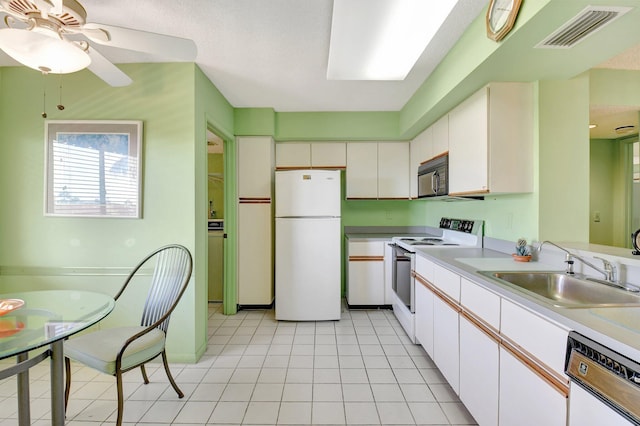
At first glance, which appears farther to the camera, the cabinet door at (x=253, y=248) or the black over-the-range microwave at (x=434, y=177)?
the cabinet door at (x=253, y=248)

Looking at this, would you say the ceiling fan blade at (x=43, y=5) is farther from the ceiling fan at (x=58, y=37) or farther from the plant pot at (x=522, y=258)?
the plant pot at (x=522, y=258)

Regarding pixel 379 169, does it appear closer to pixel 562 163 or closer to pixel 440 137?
pixel 440 137

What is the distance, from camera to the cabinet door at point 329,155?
365 cm

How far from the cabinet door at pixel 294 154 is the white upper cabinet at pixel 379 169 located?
54 centimetres

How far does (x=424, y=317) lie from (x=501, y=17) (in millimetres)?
2053

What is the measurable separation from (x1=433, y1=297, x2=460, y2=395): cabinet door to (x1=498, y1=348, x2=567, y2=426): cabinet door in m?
0.45

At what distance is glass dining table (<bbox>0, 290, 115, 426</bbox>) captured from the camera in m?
1.14

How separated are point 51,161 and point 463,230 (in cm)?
363

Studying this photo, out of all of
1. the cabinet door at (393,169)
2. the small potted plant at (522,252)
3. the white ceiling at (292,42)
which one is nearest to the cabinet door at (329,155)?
the cabinet door at (393,169)

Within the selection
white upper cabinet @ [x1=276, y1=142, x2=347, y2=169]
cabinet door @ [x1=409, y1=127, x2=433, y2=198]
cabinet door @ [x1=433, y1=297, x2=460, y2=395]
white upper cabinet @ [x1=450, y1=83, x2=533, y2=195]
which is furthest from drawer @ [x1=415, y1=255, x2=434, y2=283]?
white upper cabinet @ [x1=276, y1=142, x2=347, y2=169]

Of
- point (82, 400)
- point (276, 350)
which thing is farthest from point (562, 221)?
point (82, 400)

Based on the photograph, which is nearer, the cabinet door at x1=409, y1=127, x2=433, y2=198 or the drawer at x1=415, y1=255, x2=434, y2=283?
the drawer at x1=415, y1=255, x2=434, y2=283

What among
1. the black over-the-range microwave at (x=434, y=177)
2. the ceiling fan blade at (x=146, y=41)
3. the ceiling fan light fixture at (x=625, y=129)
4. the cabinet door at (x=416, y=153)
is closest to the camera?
the ceiling fan blade at (x=146, y=41)

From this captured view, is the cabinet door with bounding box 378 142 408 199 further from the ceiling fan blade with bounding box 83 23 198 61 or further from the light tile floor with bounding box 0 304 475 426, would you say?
the ceiling fan blade with bounding box 83 23 198 61
